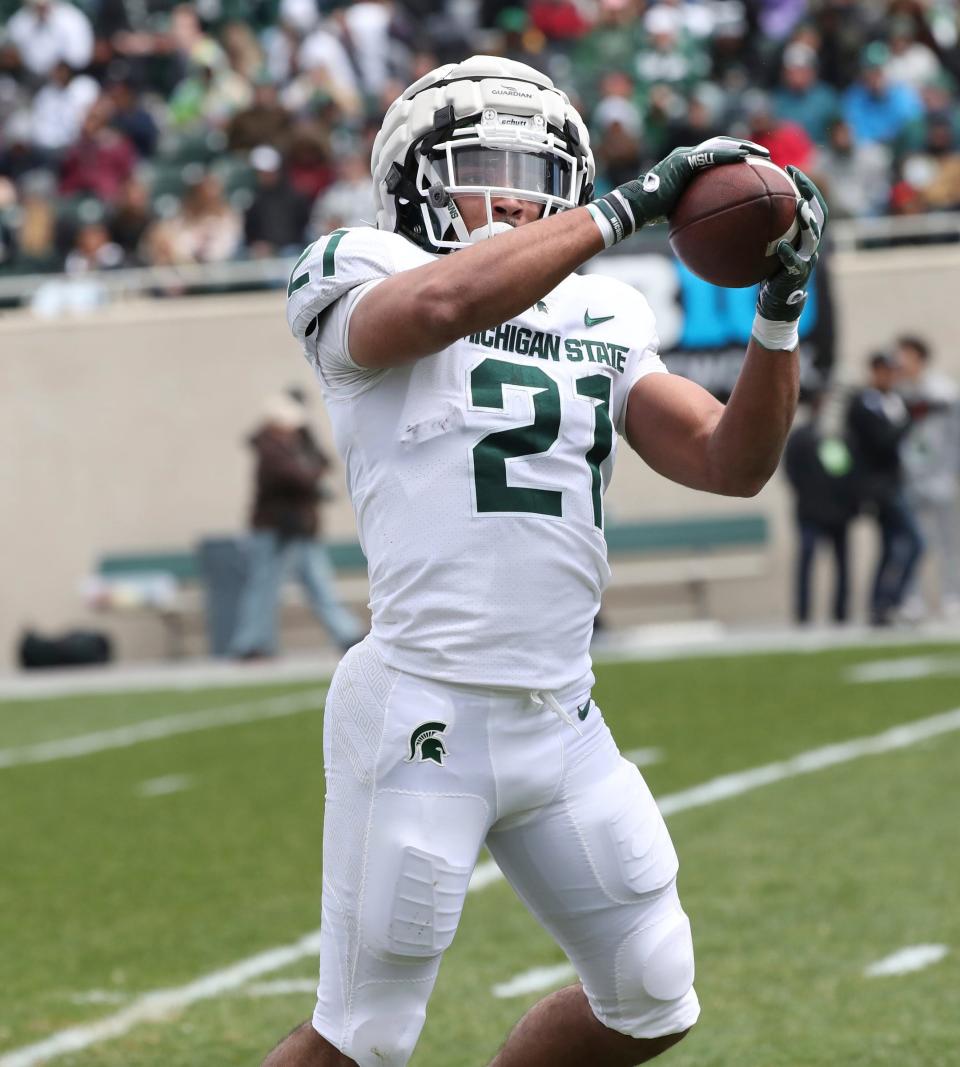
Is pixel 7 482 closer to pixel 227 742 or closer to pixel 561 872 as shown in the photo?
pixel 227 742

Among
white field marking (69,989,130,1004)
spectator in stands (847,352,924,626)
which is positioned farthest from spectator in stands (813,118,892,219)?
white field marking (69,989,130,1004)

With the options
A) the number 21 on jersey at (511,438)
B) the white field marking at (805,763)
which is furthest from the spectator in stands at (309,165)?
the number 21 on jersey at (511,438)

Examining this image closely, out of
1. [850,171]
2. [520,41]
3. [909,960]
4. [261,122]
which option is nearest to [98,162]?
[261,122]

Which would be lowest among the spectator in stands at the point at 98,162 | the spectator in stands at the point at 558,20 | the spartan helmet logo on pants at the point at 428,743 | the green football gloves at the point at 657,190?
the spartan helmet logo on pants at the point at 428,743

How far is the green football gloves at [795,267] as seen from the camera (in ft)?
9.94

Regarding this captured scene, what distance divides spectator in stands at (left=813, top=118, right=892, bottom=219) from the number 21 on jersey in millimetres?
11498

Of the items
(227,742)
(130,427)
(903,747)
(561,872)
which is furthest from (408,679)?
(130,427)

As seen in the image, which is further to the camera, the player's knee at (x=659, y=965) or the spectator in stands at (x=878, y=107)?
the spectator in stands at (x=878, y=107)

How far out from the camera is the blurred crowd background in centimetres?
1441

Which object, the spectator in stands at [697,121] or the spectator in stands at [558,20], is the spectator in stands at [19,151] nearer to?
the spectator in stands at [558,20]

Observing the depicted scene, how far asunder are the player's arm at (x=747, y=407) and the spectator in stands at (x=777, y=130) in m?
9.70

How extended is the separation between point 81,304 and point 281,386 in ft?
5.45

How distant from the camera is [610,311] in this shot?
10.8 feet

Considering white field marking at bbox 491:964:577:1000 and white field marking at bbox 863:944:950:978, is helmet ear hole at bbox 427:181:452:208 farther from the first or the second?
white field marking at bbox 863:944:950:978
